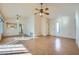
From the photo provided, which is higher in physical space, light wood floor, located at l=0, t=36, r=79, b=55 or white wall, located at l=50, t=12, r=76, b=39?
white wall, located at l=50, t=12, r=76, b=39

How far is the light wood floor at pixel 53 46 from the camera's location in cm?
168

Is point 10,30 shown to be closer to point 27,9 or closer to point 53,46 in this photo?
point 27,9

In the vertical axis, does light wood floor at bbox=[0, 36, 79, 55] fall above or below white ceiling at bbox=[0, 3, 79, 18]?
below

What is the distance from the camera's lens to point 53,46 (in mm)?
1699

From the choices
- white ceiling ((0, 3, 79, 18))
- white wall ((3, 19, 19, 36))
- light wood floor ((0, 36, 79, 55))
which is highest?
white ceiling ((0, 3, 79, 18))

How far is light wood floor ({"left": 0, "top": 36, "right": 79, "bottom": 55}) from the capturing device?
168 centimetres

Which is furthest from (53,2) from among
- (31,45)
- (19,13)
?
(31,45)

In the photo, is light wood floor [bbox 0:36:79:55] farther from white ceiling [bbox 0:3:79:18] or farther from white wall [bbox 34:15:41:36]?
white ceiling [bbox 0:3:79:18]

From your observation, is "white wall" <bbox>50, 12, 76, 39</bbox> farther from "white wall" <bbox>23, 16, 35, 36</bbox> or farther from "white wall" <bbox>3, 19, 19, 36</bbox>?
"white wall" <bbox>3, 19, 19, 36</bbox>

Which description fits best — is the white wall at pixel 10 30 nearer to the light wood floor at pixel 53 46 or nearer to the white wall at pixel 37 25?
Answer: the light wood floor at pixel 53 46

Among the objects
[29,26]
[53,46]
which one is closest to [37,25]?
[29,26]

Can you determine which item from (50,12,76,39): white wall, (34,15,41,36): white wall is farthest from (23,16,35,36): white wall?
(50,12,76,39): white wall

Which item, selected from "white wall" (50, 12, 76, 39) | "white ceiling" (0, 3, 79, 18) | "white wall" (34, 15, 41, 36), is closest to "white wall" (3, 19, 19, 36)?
"white ceiling" (0, 3, 79, 18)

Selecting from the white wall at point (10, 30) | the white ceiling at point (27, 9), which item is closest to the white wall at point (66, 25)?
the white ceiling at point (27, 9)
